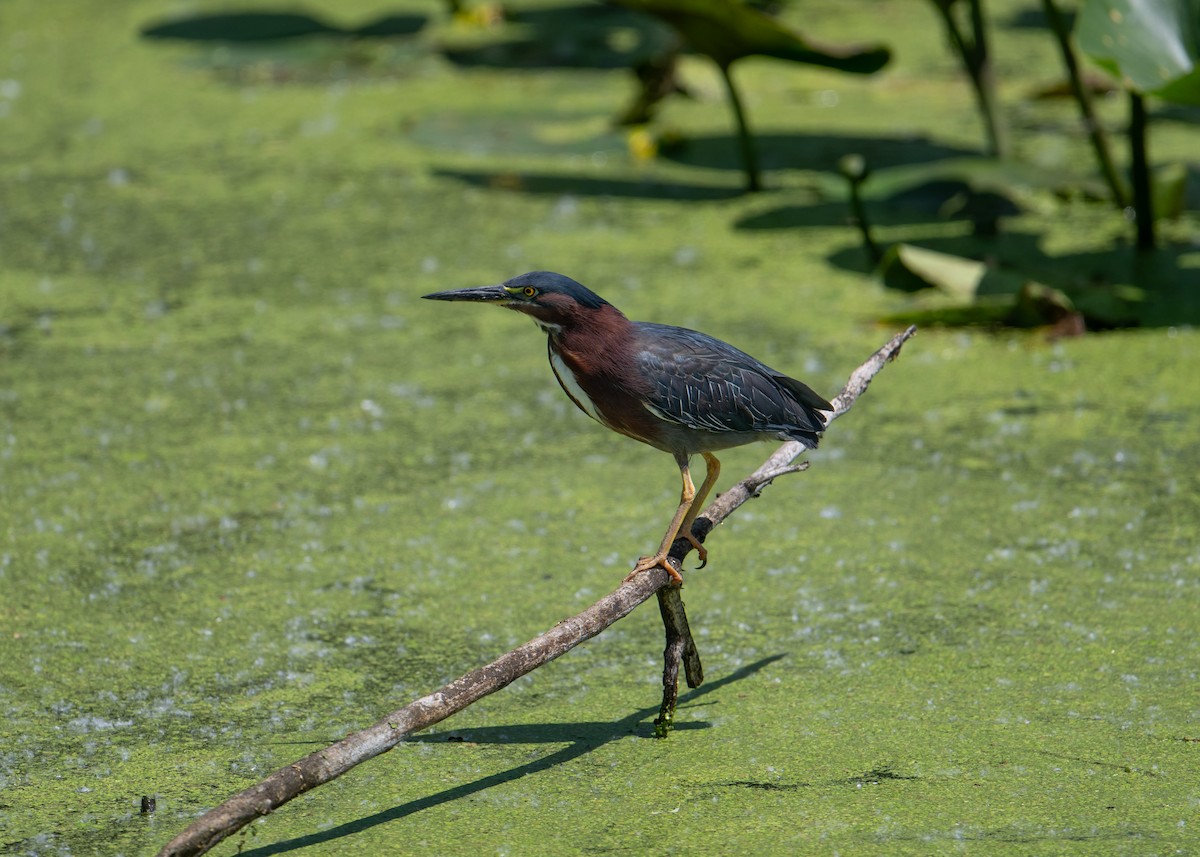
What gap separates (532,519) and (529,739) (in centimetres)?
78

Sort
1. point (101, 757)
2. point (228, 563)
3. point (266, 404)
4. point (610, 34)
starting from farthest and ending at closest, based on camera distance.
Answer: point (610, 34) < point (266, 404) < point (228, 563) < point (101, 757)

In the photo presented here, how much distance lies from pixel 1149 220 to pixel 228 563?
267cm

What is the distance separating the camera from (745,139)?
450 centimetres

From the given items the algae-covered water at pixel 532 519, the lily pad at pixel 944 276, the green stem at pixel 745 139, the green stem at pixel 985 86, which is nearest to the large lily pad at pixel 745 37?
the green stem at pixel 745 139

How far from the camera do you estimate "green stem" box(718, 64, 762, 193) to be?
14.5 feet

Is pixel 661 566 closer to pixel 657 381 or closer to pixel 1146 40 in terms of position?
pixel 657 381

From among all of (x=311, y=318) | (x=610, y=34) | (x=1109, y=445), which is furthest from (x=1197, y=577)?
(x=610, y=34)

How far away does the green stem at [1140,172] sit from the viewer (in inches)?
148

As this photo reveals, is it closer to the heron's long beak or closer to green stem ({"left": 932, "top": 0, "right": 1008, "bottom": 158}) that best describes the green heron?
the heron's long beak

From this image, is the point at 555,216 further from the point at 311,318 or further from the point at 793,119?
the point at 793,119

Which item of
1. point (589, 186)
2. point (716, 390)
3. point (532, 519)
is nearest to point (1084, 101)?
point (589, 186)

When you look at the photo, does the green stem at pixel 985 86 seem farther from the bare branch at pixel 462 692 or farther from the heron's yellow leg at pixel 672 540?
the heron's yellow leg at pixel 672 540

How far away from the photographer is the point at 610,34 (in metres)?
6.43

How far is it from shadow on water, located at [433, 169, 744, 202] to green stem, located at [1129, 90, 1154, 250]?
1255mm
